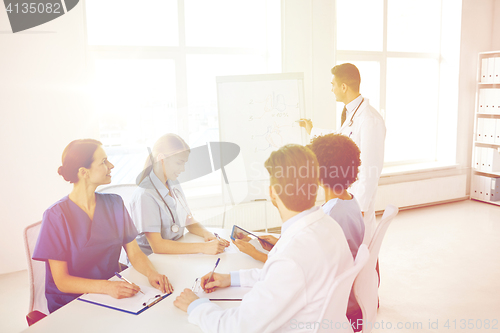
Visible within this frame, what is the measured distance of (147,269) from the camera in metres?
1.63

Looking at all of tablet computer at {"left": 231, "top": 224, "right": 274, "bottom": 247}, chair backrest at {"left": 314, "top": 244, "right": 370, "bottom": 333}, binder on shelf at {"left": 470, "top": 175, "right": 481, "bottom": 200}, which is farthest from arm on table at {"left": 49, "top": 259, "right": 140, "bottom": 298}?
binder on shelf at {"left": 470, "top": 175, "right": 481, "bottom": 200}

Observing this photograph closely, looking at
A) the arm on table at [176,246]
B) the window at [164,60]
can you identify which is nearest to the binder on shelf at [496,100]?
the window at [164,60]

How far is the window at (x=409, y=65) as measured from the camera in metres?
4.97

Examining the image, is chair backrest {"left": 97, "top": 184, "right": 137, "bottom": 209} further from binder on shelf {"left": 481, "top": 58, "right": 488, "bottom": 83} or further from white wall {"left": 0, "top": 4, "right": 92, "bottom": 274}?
binder on shelf {"left": 481, "top": 58, "right": 488, "bottom": 83}

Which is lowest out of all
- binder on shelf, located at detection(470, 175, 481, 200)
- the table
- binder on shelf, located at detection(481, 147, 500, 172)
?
binder on shelf, located at detection(470, 175, 481, 200)

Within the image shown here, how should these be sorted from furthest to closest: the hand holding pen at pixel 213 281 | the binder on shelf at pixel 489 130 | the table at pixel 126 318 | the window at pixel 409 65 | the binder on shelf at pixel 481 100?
the binder on shelf at pixel 481 100
the binder on shelf at pixel 489 130
the window at pixel 409 65
the hand holding pen at pixel 213 281
the table at pixel 126 318

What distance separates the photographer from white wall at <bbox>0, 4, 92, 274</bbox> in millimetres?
3201

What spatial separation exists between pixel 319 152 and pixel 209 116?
270 centimetres

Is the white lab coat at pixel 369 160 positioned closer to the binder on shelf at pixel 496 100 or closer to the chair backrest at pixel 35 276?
the chair backrest at pixel 35 276

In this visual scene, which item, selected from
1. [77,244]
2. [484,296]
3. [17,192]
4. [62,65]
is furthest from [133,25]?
[484,296]

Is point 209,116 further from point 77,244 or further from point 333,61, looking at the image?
point 77,244

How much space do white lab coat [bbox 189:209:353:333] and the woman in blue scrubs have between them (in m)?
0.48

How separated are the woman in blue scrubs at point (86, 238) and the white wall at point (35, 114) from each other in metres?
1.88

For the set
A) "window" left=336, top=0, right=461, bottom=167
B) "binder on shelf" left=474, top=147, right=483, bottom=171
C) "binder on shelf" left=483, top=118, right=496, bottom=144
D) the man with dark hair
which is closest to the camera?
the man with dark hair
